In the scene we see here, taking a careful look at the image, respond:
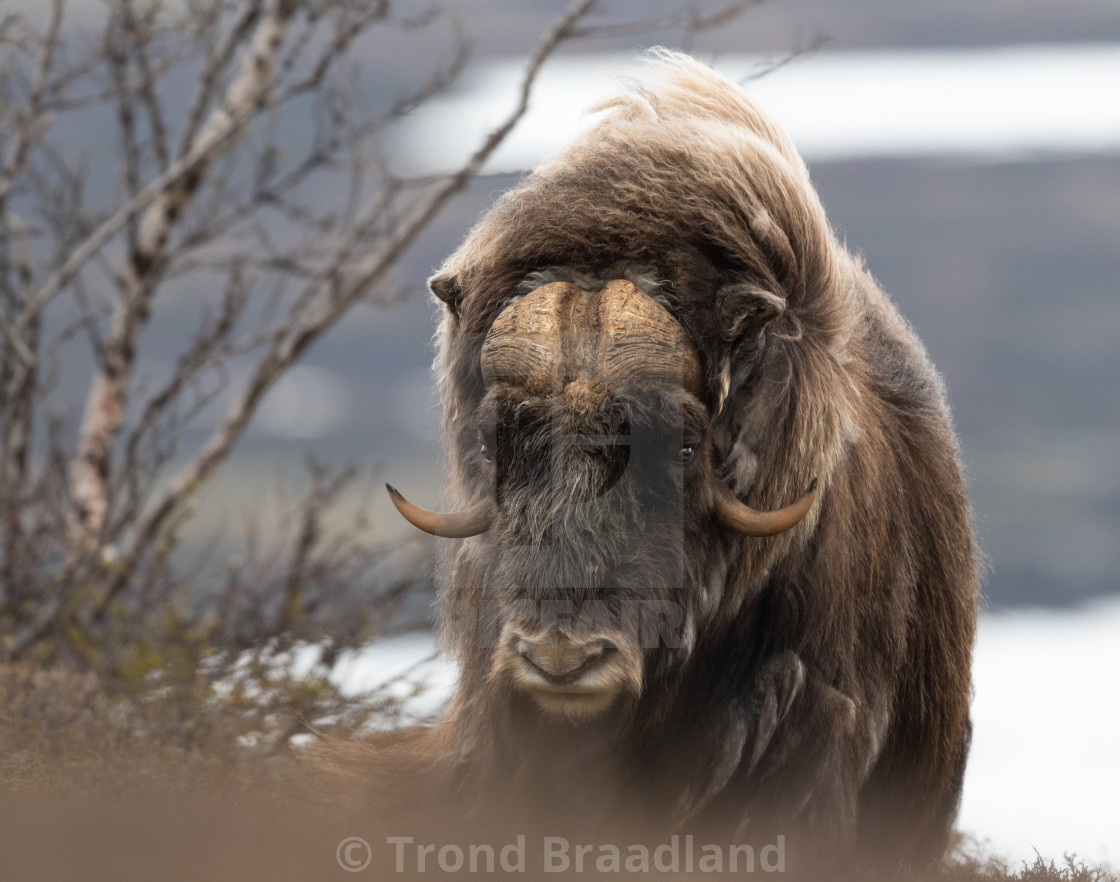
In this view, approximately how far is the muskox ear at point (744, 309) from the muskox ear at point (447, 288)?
59 cm

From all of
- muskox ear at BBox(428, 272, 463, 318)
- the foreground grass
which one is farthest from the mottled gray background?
muskox ear at BBox(428, 272, 463, 318)

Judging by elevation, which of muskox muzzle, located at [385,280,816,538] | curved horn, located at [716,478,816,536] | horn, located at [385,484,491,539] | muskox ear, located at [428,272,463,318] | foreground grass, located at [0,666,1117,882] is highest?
muskox ear, located at [428,272,463,318]

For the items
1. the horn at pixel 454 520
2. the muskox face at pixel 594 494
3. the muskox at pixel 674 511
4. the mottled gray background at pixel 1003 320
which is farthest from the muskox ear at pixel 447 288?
the mottled gray background at pixel 1003 320

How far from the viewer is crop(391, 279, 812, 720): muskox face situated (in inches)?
91.5

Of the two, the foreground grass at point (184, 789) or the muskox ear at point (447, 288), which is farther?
the muskox ear at point (447, 288)

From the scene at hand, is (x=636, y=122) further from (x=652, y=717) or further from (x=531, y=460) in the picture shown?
(x=652, y=717)

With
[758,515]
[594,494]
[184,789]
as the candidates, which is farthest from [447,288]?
[184,789]

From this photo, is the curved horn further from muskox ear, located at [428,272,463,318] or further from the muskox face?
muskox ear, located at [428,272,463,318]

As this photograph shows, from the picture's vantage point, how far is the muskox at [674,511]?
2398mm

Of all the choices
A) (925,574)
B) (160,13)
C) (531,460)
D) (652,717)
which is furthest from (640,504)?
(160,13)

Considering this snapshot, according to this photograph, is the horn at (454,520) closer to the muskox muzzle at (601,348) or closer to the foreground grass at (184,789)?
the muskox muzzle at (601,348)

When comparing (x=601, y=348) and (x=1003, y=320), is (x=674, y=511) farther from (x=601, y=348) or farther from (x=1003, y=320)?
(x=1003, y=320)

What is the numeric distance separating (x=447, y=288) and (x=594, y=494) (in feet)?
2.17

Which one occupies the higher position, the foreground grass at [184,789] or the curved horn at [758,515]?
the curved horn at [758,515]
